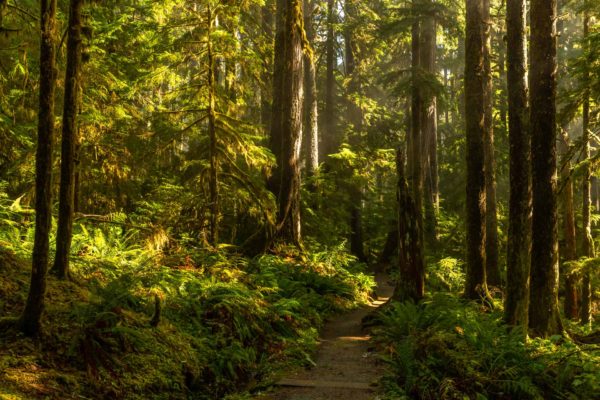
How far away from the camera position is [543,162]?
986 cm

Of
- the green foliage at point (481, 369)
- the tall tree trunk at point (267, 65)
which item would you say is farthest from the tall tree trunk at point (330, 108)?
the green foliage at point (481, 369)

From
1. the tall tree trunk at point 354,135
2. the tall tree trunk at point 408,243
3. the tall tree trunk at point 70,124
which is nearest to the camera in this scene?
the tall tree trunk at point 70,124

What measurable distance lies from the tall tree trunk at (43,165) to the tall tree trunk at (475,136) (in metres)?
9.83

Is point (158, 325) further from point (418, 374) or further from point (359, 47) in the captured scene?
point (359, 47)

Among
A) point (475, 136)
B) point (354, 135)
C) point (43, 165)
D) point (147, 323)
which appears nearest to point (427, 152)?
point (354, 135)

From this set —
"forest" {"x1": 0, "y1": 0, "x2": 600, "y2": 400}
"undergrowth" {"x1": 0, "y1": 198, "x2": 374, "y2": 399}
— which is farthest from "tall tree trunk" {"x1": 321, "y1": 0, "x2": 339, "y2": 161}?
"undergrowth" {"x1": 0, "y1": 198, "x2": 374, "y2": 399}

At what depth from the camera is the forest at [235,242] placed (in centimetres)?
590

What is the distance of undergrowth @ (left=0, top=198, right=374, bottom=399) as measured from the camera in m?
5.18

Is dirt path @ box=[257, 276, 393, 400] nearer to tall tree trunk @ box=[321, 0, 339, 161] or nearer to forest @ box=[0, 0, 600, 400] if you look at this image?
forest @ box=[0, 0, 600, 400]

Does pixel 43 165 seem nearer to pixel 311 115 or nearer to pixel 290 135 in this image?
pixel 290 135

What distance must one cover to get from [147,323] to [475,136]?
903cm

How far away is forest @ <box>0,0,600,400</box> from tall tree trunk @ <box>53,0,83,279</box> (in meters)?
0.03

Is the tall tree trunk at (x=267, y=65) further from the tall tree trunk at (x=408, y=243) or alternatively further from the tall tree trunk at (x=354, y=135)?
the tall tree trunk at (x=408, y=243)

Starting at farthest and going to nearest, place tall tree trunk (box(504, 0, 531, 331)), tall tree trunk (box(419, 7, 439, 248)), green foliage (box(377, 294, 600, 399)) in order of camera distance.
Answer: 1. tall tree trunk (box(419, 7, 439, 248))
2. tall tree trunk (box(504, 0, 531, 331))
3. green foliage (box(377, 294, 600, 399))
